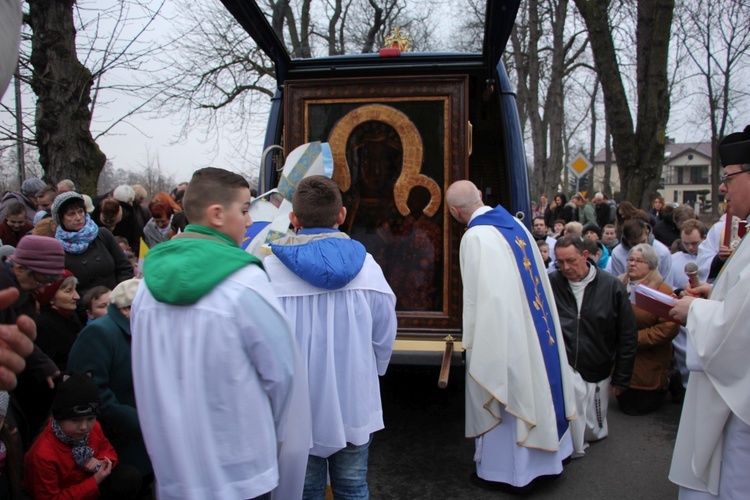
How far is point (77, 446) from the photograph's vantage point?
10.8 feet

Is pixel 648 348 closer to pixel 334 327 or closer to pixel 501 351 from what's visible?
pixel 501 351

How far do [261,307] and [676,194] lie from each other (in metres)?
92.0

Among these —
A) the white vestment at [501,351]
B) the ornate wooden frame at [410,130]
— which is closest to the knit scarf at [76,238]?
the ornate wooden frame at [410,130]

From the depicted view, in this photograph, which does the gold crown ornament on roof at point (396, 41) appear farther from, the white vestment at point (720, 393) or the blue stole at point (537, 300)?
the white vestment at point (720, 393)

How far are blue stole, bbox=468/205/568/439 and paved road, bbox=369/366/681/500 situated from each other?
472 millimetres

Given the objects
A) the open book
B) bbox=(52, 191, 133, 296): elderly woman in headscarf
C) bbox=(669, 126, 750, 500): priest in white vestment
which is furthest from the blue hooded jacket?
bbox=(52, 191, 133, 296): elderly woman in headscarf

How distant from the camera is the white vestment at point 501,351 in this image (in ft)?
12.7

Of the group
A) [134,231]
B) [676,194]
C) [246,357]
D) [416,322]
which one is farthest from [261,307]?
[676,194]

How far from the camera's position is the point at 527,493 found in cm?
405

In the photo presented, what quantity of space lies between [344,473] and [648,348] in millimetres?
3618

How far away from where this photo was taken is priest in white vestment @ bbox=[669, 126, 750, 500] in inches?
104

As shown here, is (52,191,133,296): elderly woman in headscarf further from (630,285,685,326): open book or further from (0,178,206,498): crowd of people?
(630,285,685,326): open book

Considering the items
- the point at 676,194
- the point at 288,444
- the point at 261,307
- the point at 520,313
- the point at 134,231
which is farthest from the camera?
the point at 676,194

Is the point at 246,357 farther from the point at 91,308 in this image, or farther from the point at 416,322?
the point at 416,322
